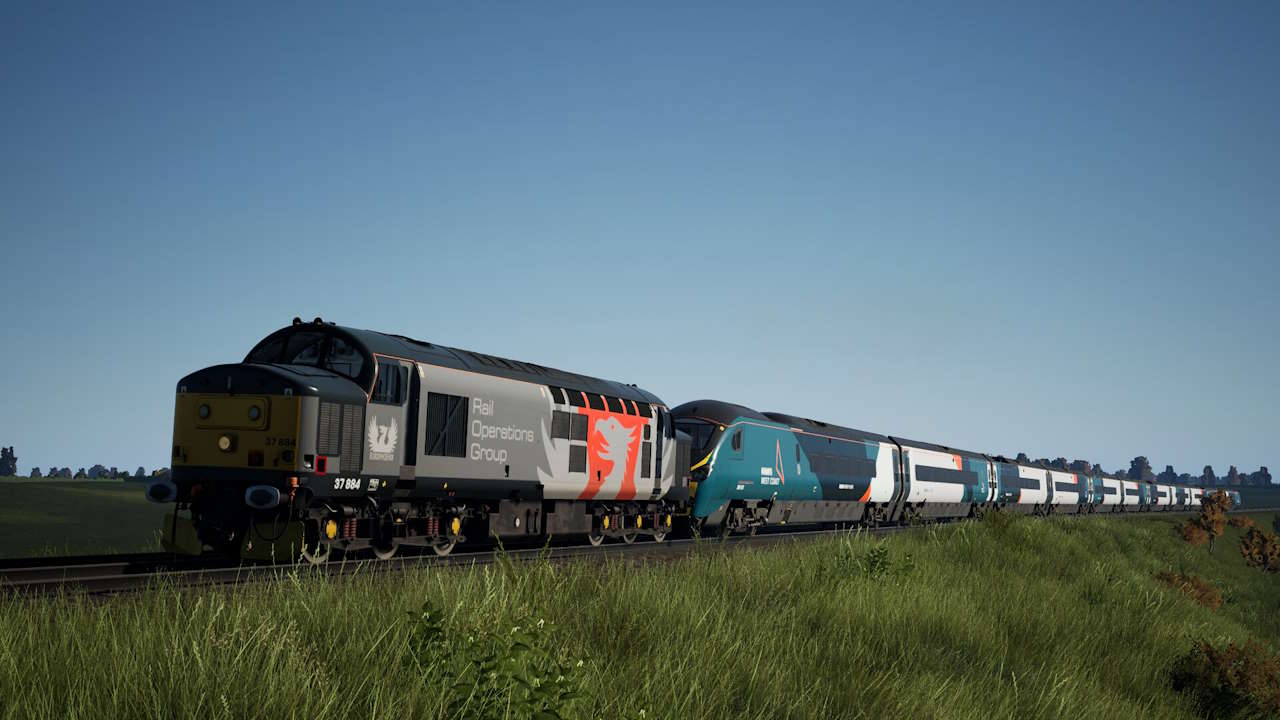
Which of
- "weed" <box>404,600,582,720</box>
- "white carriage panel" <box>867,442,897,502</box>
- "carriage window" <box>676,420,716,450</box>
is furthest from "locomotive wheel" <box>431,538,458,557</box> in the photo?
"white carriage panel" <box>867,442,897,502</box>

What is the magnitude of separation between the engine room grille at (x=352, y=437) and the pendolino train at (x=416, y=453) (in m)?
0.03

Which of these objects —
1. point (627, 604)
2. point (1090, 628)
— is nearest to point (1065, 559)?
point (1090, 628)

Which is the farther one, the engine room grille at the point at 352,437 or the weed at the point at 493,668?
the engine room grille at the point at 352,437

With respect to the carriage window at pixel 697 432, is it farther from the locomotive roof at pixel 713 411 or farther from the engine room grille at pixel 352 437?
the engine room grille at pixel 352 437

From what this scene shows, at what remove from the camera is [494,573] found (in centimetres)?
988

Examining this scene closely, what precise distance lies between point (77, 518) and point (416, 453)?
139 ft

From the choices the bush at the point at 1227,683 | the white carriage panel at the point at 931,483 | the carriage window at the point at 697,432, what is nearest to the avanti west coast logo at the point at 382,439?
the bush at the point at 1227,683

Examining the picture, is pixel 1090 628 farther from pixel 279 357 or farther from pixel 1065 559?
pixel 279 357

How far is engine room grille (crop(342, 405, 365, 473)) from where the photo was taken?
15648mm

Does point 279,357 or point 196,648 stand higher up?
point 279,357

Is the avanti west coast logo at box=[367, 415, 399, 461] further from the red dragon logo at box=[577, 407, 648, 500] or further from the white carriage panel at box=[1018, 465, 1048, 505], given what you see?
the white carriage panel at box=[1018, 465, 1048, 505]

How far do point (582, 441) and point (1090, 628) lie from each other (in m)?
10.9

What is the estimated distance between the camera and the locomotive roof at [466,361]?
16.6 metres

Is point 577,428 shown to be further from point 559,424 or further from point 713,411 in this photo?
point 713,411
